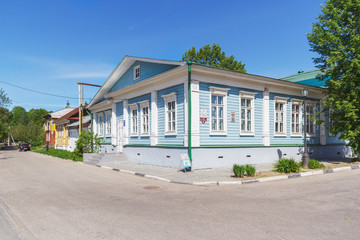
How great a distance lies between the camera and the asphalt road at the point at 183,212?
474 centimetres

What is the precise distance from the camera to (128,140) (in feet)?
65.9

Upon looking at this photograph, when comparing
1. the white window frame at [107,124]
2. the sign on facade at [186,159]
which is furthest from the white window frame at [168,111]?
the white window frame at [107,124]

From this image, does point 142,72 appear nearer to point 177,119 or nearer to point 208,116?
point 177,119

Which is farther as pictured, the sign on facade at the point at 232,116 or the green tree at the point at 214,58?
the green tree at the point at 214,58

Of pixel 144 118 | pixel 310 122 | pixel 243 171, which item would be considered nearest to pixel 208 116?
pixel 243 171

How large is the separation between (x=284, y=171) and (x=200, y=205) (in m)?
6.89

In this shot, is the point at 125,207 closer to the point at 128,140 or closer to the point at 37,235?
the point at 37,235

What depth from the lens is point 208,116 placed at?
46.8 feet

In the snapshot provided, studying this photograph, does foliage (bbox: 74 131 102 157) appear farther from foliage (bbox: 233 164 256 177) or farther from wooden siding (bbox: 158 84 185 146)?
foliage (bbox: 233 164 256 177)

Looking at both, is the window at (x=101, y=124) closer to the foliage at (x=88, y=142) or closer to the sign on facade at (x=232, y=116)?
the foliage at (x=88, y=142)

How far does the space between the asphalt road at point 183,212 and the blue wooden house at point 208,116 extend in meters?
4.88

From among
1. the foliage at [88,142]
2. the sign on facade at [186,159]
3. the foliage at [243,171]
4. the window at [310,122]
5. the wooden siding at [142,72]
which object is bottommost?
the foliage at [243,171]

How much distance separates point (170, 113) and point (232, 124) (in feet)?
12.1

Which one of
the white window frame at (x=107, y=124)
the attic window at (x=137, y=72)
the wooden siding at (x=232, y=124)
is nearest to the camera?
the wooden siding at (x=232, y=124)
